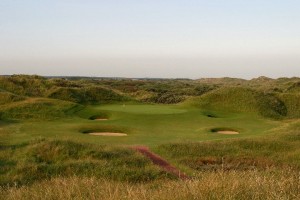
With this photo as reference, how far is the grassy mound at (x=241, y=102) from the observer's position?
36.8 m

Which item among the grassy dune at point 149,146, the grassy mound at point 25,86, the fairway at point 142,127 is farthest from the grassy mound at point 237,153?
the grassy mound at point 25,86

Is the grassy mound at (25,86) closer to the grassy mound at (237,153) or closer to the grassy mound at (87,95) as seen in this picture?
the grassy mound at (87,95)

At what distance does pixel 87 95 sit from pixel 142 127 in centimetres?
1708

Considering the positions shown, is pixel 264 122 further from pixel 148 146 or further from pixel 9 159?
pixel 9 159

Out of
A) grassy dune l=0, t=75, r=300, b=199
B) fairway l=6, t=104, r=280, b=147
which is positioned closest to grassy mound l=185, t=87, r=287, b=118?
grassy dune l=0, t=75, r=300, b=199

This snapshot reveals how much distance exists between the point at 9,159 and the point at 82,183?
346 inches

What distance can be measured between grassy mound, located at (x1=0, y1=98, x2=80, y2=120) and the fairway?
1125mm

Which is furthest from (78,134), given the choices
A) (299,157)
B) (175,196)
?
(175,196)

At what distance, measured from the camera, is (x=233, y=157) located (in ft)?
61.8

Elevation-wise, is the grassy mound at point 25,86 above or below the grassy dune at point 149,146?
above

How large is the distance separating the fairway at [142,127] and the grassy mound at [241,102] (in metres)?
A: 5.08


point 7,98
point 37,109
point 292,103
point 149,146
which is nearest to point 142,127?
point 149,146

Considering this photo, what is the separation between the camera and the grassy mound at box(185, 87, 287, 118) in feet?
121

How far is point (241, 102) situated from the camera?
37812 mm
